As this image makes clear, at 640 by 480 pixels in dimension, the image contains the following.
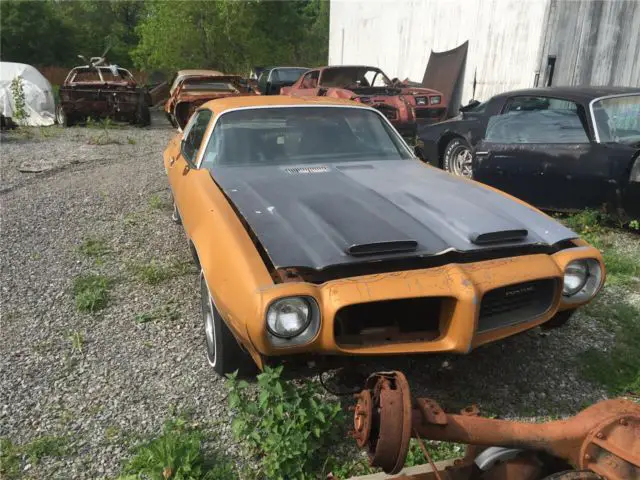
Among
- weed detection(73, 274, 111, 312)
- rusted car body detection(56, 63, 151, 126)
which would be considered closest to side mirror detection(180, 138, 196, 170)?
weed detection(73, 274, 111, 312)

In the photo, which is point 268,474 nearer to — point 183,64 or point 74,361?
point 74,361

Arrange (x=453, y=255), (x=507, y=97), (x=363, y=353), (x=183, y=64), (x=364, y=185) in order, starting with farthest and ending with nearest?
(x=183, y=64) < (x=507, y=97) < (x=364, y=185) < (x=453, y=255) < (x=363, y=353)

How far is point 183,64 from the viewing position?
24859mm

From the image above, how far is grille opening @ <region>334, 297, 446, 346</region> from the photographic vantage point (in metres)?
2.40

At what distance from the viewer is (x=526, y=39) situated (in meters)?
11.8

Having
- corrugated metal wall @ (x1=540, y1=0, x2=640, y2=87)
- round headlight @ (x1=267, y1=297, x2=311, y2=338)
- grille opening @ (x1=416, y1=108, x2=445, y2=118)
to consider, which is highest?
corrugated metal wall @ (x1=540, y1=0, x2=640, y2=87)

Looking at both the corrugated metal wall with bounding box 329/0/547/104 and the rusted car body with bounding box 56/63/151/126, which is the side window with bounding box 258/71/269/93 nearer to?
the rusted car body with bounding box 56/63/151/126

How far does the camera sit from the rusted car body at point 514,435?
5.26 feet

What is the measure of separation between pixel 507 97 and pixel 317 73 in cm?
A: 644

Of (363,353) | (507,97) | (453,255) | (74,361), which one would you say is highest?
(507,97)

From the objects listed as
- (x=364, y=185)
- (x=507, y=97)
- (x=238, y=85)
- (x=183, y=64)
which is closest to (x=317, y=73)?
(x=238, y=85)

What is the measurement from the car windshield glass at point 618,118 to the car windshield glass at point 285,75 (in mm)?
11559

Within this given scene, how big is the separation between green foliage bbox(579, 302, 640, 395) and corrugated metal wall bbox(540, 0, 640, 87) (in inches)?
348

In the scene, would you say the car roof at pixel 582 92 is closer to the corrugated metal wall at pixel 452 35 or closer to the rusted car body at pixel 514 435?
the rusted car body at pixel 514 435
